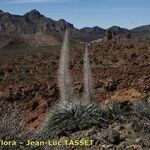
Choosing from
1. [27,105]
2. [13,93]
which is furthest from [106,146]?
[13,93]

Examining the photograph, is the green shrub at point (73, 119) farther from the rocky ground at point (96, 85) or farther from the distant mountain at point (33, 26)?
the distant mountain at point (33, 26)

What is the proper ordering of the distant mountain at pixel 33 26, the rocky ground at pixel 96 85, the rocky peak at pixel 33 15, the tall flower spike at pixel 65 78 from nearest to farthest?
the rocky ground at pixel 96 85 < the tall flower spike at pixel 65 78 < the distant mountain at pixel 33 26 < the rocky peak at pixel 33 15

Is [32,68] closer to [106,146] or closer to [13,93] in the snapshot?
[13,93]

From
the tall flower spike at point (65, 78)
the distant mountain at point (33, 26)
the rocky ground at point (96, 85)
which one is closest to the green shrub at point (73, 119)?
the rocky ground at point (96, 85)

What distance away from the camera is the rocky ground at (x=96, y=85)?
31.1ft

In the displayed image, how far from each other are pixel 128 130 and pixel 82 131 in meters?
1.00

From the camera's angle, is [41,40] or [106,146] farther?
[41,40]

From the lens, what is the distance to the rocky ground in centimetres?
947

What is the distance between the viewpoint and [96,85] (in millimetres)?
17266

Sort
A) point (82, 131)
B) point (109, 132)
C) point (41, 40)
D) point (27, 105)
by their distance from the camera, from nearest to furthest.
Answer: point (109, 132) → point (82, 131) → point (27, 105) → point (41, 40)

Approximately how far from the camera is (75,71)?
20188 millimetres

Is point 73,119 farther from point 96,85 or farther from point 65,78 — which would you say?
point 96,85

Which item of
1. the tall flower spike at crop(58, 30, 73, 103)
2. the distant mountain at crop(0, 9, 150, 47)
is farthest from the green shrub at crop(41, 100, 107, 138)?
the distant mountain at crop(0, 9, 150, 47)

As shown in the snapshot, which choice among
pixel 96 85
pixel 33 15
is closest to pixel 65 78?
pixel 96 85
